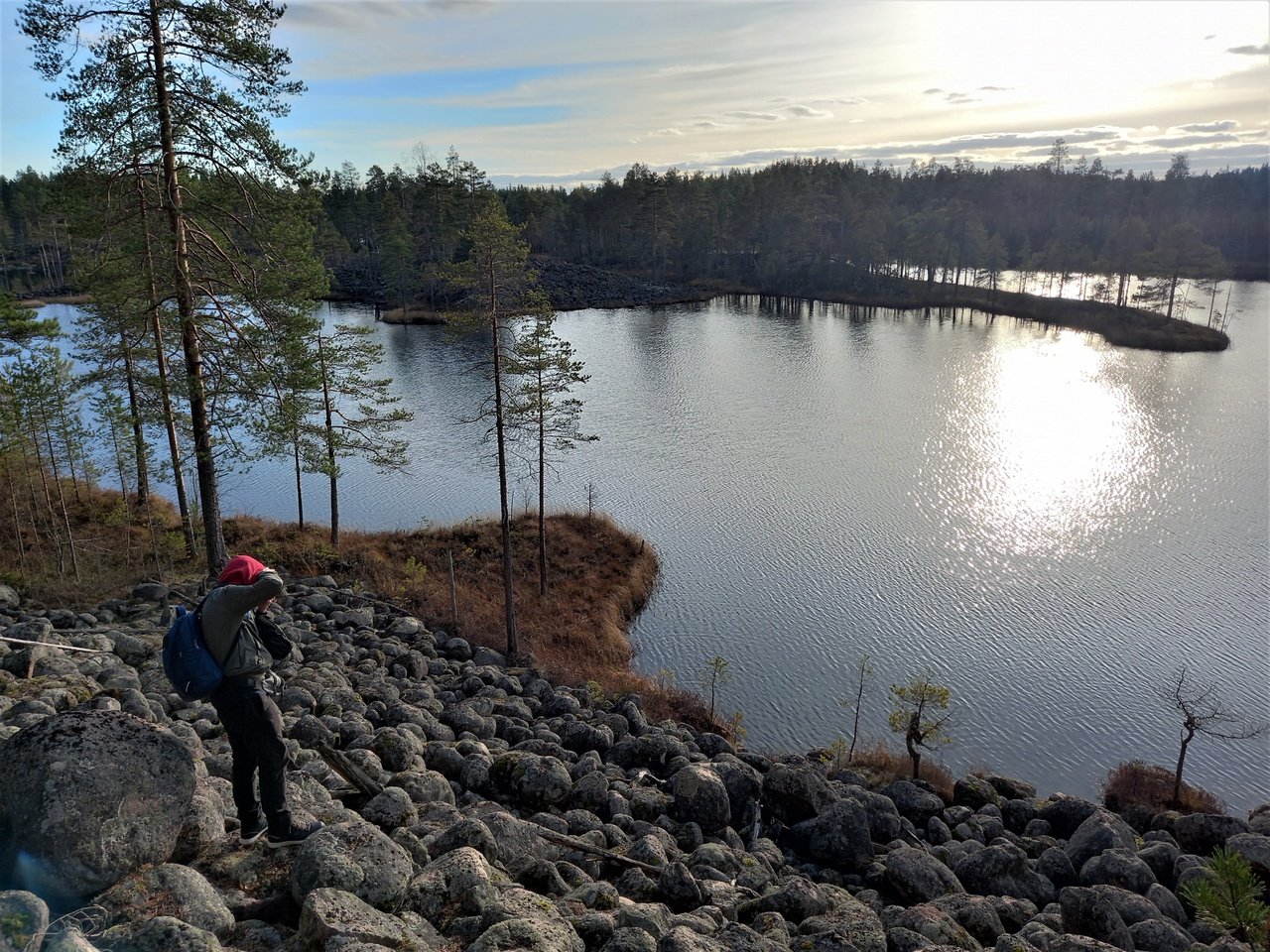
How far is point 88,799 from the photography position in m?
5.74

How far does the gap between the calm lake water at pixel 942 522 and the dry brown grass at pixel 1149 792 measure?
2.27ft

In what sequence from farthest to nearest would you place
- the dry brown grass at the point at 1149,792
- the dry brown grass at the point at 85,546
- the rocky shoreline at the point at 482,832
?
the dry brown grass at the point at 85,546
the dry brown grass at the point at 1149,792
the rocky shoreline at the point at 482,832

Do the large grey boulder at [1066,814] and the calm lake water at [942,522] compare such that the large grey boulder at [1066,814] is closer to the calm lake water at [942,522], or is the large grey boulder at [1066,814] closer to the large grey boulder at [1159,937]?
the calm lake water at [942,522]

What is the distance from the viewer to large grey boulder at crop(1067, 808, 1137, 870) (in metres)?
13.2

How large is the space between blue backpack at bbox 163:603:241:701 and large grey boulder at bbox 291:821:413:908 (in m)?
1.55

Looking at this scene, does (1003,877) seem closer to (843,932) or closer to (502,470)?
A: (843,932)

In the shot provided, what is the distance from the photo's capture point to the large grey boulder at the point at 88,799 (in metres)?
5.54

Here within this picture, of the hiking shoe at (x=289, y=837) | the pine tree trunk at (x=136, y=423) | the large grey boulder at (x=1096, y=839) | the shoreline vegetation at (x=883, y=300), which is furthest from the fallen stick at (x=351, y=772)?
the shoreline vegetation at (x=883, y=300)

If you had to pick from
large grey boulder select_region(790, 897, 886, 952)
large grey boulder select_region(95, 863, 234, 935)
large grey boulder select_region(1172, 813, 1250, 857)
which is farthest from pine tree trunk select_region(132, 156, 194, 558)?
large grey boulder select_region(1172, 813, 1250, 857)

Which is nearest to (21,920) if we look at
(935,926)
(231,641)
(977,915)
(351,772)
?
(231,641)

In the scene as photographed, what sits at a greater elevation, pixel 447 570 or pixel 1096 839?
pixel 1096 839

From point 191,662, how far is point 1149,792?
20220mm

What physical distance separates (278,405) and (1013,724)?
66.7ft

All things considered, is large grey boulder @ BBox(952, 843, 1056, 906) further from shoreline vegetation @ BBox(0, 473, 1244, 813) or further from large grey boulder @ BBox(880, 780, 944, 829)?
shoreline vegetation @ BBox(0, 473, 1244, 813)
